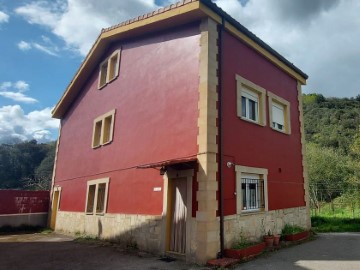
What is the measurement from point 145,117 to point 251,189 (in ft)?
14.6

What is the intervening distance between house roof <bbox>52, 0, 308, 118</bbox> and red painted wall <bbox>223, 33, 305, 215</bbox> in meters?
0.30

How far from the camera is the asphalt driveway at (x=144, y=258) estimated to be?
23.5 feet

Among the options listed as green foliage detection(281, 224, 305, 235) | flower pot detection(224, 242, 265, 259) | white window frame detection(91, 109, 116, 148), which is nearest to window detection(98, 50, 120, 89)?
white window frame detection(91, 109, 116, 148)

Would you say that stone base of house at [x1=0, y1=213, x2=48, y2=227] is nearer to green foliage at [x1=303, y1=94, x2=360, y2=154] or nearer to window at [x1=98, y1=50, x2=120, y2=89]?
window at [x1=98, y1=50, x2=120, y2=89]

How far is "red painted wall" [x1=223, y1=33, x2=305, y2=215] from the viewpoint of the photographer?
8898 millimetres

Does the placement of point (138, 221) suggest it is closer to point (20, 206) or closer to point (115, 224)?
point (115, 224)

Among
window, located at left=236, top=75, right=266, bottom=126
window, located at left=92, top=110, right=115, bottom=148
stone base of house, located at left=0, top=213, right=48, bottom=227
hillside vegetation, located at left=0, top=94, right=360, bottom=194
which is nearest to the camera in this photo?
window, located at left=236, top=75, right=266, bottom=126

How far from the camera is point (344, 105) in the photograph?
52.0 m

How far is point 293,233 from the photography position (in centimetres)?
1029

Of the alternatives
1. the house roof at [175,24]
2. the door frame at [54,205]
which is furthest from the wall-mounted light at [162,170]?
the door frame at [54,205]

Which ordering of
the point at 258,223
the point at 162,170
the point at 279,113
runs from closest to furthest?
the point at 162,170 < the point at 258,223 < the point at 279,113

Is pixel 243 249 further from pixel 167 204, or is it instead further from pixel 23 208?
pixel 23 208

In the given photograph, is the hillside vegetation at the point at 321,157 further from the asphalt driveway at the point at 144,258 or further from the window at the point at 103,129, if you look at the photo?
the window at the point at 103,129

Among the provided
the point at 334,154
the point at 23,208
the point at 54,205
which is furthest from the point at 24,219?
the point at 334,154
